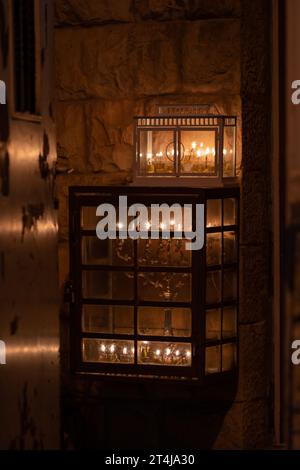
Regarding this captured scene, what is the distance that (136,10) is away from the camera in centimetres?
432

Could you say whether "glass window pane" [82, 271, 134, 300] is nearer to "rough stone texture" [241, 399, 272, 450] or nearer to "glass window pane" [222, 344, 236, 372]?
"glass window pane" [222, 344, 236, 372]

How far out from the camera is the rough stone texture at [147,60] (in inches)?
167

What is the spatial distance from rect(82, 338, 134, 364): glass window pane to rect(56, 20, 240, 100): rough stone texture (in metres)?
1.12

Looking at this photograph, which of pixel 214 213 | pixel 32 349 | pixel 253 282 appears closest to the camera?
pixel 32 349

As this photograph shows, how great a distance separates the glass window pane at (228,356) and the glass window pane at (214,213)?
1.83 ft

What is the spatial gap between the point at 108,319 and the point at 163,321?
0.25 meters

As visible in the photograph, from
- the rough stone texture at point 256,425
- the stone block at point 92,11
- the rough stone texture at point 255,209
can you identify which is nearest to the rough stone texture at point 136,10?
the stone block at point 92,11

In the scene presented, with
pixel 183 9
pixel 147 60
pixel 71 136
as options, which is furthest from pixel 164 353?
pixel 183 9

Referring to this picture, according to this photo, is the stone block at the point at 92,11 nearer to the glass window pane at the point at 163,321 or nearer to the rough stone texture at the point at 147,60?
the rough stone texture at the point at 147,60

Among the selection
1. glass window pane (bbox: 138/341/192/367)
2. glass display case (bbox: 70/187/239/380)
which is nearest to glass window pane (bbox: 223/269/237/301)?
glass display case (bbox: 70/187/239/380)

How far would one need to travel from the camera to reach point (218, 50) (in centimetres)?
423

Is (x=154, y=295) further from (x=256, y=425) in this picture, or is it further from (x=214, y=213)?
(x=256, y=425)
